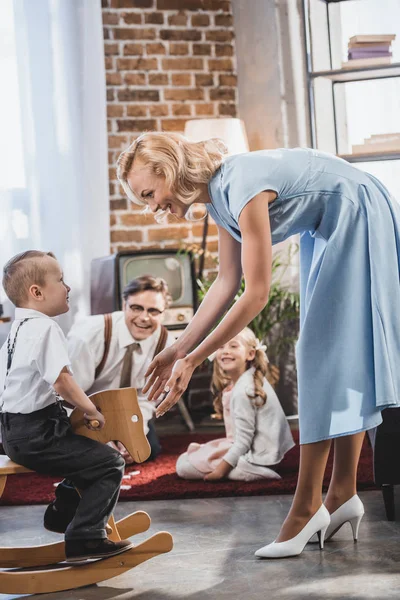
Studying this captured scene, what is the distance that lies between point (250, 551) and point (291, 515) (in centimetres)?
17

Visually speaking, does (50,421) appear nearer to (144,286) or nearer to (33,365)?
(33,365)

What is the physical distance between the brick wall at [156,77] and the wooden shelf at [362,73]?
2.17 feet

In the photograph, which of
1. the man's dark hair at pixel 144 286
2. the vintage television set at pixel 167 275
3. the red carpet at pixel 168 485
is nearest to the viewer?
the red carpet at pixel 168 485

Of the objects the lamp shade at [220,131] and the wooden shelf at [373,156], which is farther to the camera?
the wooden shelf at [373,156]

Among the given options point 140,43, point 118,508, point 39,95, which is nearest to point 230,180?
point 118,508

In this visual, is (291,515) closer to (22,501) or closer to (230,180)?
(230,180)

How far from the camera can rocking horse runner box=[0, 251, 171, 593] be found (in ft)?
6.70

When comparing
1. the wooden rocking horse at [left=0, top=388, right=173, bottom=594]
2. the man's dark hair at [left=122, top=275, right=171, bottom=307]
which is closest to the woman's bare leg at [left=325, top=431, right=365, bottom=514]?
the wooden rocking horse at [left=0, top=388, right=173, bottom=594]

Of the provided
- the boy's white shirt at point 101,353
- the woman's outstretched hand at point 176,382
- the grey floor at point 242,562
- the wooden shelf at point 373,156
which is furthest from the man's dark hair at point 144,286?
the wooden shelf at point 373,156

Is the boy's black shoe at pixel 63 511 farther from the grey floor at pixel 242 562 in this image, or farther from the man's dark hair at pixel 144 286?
the man's dark hair at pixel 144 286

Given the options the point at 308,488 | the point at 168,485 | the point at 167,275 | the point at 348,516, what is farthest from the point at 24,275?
the point at 167,275

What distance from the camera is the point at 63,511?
7.29 ft

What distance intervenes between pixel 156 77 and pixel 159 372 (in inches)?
118

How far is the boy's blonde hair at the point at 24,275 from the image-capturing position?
7.04ft
